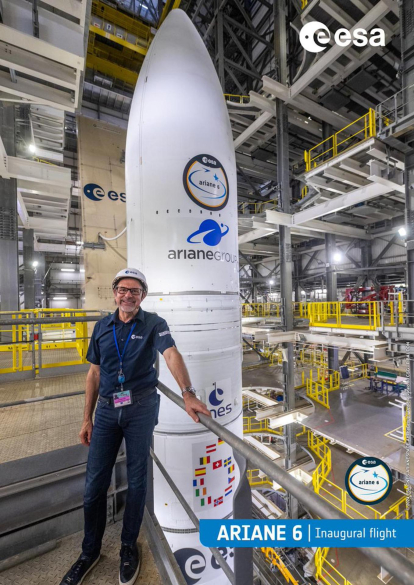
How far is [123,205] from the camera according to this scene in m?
12.1

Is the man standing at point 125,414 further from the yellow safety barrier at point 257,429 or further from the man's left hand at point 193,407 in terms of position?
the yellow safety barrier at point 257,429

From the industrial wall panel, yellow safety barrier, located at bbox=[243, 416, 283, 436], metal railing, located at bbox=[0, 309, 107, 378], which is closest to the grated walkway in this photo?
metal railing, located at bbox=[0, 309, 107, 378]

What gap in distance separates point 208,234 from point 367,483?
956 centimetres

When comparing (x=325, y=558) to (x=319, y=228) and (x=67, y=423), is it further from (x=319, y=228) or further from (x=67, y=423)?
(x=319, y=228)

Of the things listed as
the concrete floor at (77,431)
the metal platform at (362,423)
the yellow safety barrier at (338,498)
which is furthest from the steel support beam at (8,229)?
the metal platform at (362,423)

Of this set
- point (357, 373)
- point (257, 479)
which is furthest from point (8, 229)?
point (357, 373)

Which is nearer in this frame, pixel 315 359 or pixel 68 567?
pixel 68 567

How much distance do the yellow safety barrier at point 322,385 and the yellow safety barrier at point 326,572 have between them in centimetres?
554

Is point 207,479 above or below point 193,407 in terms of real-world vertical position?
below

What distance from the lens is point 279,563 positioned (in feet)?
29.9

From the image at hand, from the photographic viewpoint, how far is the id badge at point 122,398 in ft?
6.60

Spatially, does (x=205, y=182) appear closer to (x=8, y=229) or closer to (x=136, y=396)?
(x=136, y=396)

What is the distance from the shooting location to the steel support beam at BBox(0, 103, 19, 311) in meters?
8.27

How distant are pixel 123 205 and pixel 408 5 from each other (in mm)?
11455
